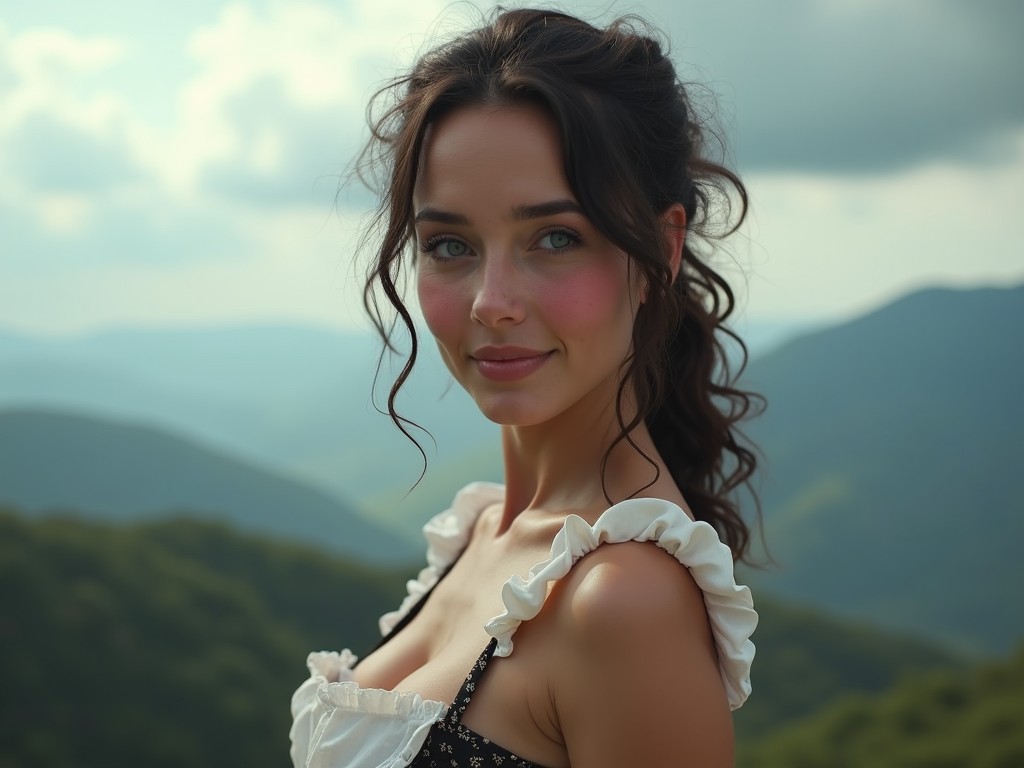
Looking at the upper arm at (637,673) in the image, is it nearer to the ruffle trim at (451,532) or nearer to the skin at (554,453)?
the skin at (554,453)

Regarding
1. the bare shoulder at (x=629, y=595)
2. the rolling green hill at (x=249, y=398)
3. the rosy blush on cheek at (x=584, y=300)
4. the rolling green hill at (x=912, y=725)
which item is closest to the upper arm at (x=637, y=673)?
the bare shoulder at (x=629, y=595)

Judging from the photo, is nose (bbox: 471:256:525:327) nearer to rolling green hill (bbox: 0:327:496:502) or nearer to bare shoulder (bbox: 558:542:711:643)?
bare shoulder (bbox: 558:542:711:643)

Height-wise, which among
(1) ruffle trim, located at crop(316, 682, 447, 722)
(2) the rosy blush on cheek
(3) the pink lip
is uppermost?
(2) the rosy blush on cheek

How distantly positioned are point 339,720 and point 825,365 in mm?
16318

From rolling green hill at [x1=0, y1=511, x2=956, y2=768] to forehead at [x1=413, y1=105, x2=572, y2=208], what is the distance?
7.56m

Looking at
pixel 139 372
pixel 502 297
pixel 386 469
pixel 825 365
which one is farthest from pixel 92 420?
pixel 139 372

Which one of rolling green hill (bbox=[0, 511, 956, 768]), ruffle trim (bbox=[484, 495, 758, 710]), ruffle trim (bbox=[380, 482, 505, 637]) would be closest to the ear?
ruffle trim (bbox=[484, 495, 758, 710])

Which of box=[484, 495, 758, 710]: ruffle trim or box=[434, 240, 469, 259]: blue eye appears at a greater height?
box=[434, 240, 469, 259]: blue eye

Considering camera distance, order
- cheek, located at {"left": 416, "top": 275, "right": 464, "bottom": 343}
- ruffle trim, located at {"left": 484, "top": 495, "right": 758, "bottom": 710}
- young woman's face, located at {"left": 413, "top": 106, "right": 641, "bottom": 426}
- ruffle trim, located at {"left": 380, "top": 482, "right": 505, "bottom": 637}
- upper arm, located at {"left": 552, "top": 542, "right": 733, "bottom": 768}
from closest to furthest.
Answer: upper arm, located at {"left": 552, "top": 542, "right": 733, "bottom": 768}
ruffle trim, located at {"left": 484, "top": 495, "right": 758, "bottom": 710}
young woman's face, located at {"left": 413, "top": 106, "right": 641, "bottom": 426}
cheek, located at {"left": 416, "top": 275, "right": 464, "bottom": 343}
ruffle trim, located at {"left": 380, "top": 482, "right": 505, "bottom": 637}

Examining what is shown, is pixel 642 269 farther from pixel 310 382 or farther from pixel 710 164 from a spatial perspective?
pixel 310 382

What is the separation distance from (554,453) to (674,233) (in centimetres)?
43

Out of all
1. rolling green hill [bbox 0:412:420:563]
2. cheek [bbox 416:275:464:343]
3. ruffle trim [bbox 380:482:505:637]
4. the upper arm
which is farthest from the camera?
rolling green hill [bbox 0:412:420:563]

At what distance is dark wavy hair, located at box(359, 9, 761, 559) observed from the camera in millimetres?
1603

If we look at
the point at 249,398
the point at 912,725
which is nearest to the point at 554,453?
the point at 912,725
